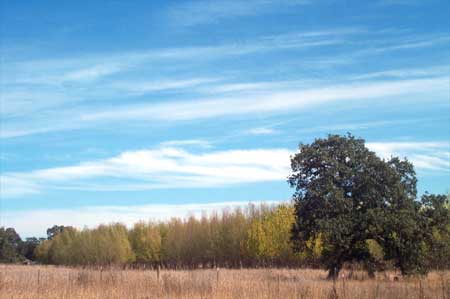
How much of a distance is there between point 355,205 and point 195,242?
156 ft

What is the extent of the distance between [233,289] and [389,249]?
57.1 feet

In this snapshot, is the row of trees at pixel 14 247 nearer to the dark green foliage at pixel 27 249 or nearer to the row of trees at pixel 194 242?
the dark green foliage at pixel 27 249

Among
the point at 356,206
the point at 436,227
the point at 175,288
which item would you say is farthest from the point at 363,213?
the point at 175,288

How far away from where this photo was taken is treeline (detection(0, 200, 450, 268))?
60.6m

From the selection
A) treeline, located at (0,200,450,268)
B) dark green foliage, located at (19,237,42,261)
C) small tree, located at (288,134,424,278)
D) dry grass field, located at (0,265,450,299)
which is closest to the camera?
dry grass field, located at (0,265,450,299)

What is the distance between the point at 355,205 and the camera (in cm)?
3325

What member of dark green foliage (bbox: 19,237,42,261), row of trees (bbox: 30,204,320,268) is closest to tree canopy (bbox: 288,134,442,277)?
row of trees (bbox: 30,204,320,268)

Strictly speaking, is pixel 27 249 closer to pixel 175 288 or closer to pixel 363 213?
pixel 363 213

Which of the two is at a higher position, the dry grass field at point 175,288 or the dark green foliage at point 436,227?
the dark green foliage at point 436,227

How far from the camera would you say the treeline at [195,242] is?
2386 inches

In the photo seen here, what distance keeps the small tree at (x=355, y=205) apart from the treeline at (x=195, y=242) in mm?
15447

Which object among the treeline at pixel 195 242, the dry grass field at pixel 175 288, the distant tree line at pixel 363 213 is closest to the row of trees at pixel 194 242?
the treeline at pixel 195 242

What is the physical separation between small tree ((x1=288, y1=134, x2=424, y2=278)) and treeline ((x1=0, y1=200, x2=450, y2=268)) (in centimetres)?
1545

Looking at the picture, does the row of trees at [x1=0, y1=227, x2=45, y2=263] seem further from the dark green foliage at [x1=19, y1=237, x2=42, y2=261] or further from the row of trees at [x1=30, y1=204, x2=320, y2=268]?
the row of trees at [x1=30, y1=204, x2=320, y2=268]
